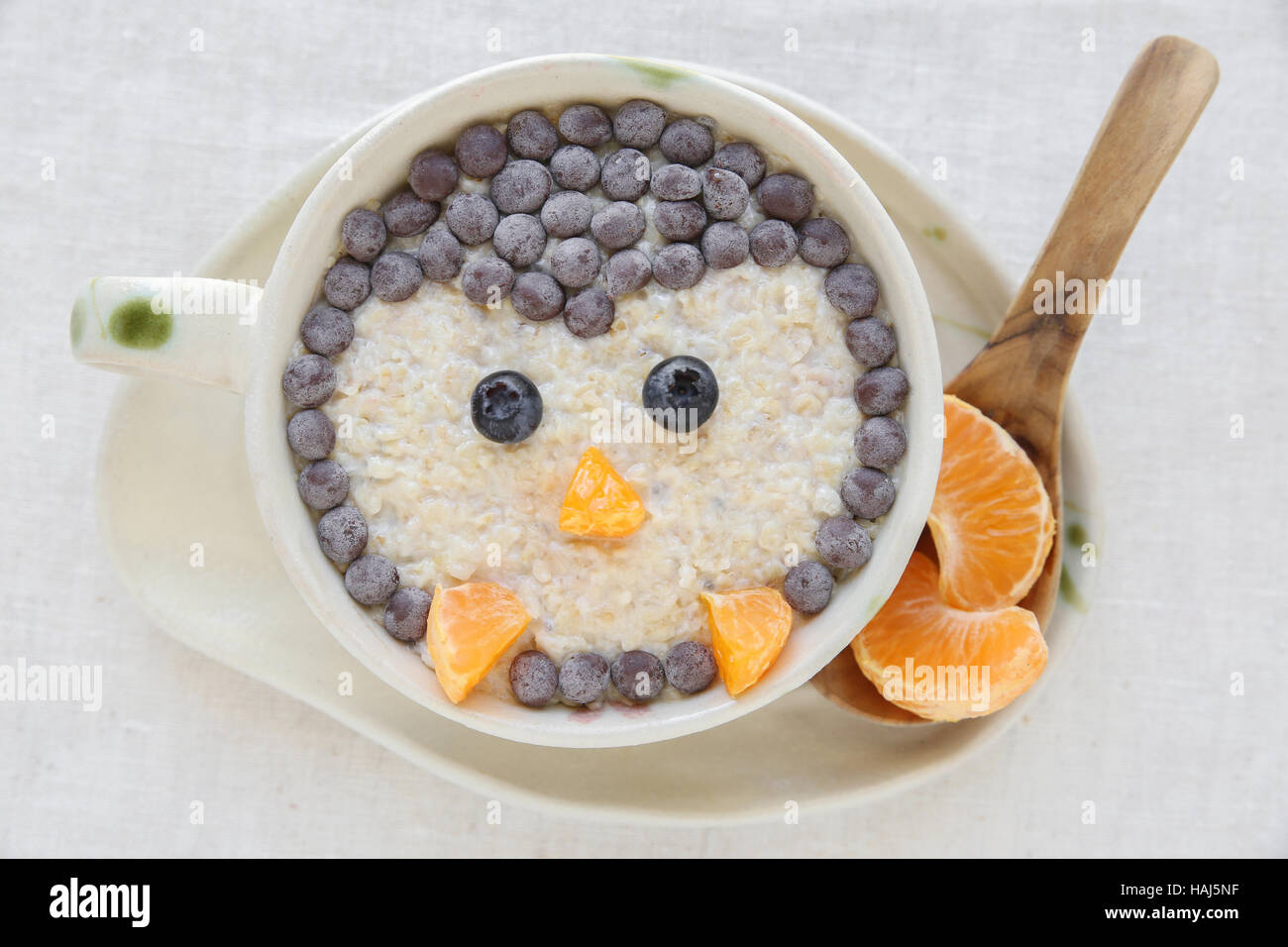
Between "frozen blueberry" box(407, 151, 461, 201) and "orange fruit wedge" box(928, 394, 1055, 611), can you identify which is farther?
"orange fruit wedge" box(928, 394, 1055, 611)

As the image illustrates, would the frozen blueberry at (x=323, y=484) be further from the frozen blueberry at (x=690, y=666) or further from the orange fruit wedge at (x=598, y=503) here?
the frozen blueberry at (x=690, y=666)

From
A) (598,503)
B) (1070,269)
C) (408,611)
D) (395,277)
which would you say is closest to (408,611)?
(408,611)

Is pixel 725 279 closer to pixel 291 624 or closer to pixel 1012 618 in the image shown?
pixel 1012 618

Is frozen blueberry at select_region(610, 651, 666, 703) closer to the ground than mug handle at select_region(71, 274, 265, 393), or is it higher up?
closer to the ground

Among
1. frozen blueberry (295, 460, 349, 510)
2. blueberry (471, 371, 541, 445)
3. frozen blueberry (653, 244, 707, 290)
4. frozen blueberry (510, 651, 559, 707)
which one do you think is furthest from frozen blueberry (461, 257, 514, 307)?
frozen blueberry (510, 651, 559, 707)

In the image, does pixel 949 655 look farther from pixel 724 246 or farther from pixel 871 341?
pixel 724 246

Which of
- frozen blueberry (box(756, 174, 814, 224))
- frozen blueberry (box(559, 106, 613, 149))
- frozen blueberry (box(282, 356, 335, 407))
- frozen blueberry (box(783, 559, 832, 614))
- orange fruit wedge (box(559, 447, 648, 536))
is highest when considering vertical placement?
frozen blueberry (box(559, 106, 613, 149))

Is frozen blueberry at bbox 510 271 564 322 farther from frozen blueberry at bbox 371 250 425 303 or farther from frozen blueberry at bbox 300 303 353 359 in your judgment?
frozen blueberry at bbox 300 303 353 359

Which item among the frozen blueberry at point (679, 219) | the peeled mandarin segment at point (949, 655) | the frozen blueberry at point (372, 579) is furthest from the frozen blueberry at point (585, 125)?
the peeled mandarin segment at point (949, 655)
